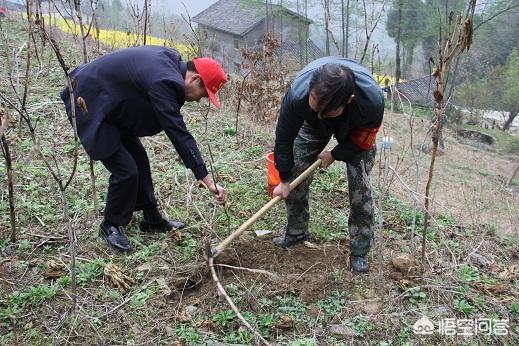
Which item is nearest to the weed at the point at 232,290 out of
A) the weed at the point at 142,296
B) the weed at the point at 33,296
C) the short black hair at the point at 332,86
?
the weed at the point at 142,296

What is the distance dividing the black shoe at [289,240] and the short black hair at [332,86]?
137 centimetres

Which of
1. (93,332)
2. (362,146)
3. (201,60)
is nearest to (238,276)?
(93,332)

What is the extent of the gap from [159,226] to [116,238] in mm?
401

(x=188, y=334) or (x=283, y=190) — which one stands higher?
(x=283, y=190)

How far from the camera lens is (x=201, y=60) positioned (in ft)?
8.38

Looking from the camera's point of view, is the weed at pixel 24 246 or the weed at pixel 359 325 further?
the weed at pixel 24 246

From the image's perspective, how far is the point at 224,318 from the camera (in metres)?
2.51

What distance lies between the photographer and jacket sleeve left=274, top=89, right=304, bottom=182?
259 centimetres

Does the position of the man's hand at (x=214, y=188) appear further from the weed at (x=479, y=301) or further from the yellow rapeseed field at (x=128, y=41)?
the yellow rapeseed field at (x=128, y=41)

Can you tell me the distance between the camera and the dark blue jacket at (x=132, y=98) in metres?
2.44

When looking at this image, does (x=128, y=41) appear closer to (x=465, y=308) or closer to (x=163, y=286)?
(x=163, y=286)

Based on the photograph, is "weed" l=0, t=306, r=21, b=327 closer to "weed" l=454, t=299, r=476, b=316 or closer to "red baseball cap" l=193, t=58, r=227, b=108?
"red baseball cap" l=193, t=58, r=227, b=108

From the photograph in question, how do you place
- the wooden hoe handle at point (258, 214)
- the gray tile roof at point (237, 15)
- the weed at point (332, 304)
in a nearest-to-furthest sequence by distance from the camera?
the weed at point (332, 304) < the wooden hoe handle at point (258, 214) < the gray tile roof at point (237, 15)

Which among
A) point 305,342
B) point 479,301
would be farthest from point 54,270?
point 479,301
